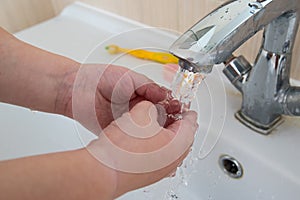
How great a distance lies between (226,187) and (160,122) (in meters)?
0.16

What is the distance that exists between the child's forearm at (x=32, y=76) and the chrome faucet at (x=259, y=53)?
0.52 ft

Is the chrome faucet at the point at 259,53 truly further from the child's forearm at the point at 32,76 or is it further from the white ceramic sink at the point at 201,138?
the child's forearm at the point at 32,76

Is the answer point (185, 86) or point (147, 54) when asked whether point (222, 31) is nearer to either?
point (185, 86)

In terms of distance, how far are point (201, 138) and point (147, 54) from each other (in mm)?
158

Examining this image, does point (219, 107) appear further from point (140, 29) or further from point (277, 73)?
point (140, 29)

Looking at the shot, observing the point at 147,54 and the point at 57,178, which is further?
the point at 147,54

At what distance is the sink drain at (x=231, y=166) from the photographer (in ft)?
1.33

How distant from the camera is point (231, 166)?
1.35ft

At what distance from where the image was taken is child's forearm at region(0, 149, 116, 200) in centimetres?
23

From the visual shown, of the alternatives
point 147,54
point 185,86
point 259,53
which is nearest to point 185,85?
point 185,86

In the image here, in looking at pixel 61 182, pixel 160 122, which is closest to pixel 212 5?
pixel 160 122

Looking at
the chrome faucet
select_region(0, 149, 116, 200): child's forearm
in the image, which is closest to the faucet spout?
the chrome faucet

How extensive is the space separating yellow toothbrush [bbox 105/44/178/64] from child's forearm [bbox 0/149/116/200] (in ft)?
0.84

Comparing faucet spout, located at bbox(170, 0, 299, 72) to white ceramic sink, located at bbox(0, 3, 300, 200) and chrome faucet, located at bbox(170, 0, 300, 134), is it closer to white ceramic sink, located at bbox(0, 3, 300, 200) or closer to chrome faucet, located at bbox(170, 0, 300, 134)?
chrome faucet, located at bbox(170, 0, 300, 134)
